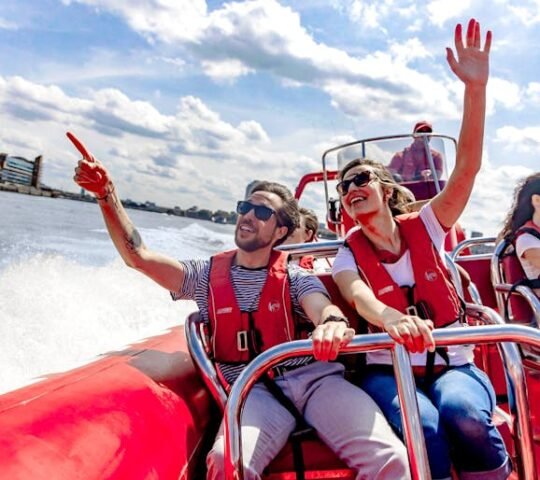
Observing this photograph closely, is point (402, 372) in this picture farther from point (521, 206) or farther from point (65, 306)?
point (65, 306)

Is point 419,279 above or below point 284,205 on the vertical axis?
below

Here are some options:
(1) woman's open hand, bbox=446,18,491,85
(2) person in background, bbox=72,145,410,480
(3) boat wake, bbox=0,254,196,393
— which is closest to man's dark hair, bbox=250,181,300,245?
(2) person in background, bbox=72,145,410,480

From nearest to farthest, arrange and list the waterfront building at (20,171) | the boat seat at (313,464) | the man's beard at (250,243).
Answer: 1. the boat seat at (313,464)
2. the man's beard at (250,243)
3. the waterfront building at (20,171)

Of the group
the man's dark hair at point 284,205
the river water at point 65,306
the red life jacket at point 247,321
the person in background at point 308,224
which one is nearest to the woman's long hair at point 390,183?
the man's dark hair at point 284,205

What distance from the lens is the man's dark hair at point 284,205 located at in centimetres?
223

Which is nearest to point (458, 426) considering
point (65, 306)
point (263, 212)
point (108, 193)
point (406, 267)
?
point (406, 267)

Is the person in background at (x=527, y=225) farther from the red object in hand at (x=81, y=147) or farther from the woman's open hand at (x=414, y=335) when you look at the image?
the red object in hand at (x=81, y=147)

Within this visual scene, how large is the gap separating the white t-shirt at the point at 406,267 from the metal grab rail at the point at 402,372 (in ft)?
1.52

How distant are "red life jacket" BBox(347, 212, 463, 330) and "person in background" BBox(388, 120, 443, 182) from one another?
8.27ft

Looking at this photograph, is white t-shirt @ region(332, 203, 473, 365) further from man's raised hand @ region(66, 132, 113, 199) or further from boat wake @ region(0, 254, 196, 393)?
boat wake @ region(0, 254, 196, 393)

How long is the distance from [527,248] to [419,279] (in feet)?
2.65

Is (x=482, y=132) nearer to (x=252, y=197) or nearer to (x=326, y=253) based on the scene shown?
(x=326, y=253)

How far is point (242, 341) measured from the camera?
6.02ft

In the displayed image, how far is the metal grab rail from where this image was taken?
3.96 feet
